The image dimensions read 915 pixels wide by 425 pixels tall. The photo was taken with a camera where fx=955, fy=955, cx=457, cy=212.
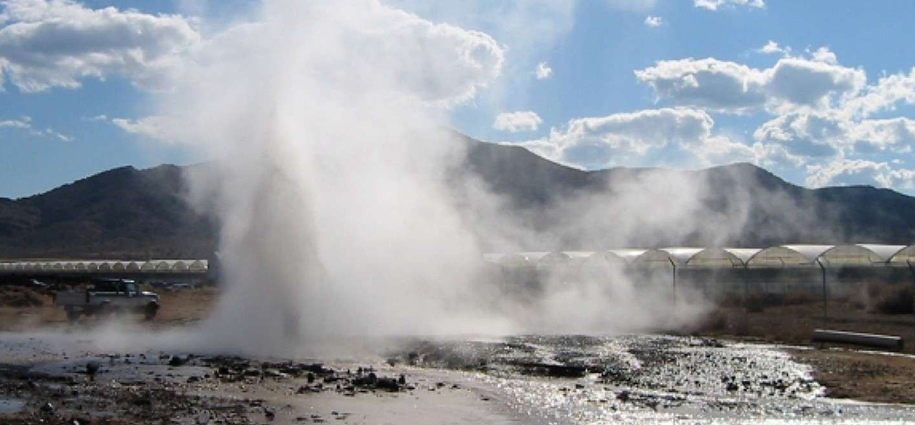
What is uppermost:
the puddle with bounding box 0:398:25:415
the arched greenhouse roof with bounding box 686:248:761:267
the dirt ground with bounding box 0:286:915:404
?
the arched greenhouse roof with bounding box 686:248:761:267

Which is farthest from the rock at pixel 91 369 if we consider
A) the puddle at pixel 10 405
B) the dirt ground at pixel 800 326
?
the dirt ground at pixel 800 326

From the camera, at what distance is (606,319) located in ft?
166

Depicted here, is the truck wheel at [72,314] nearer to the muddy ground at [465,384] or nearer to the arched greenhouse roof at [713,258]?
the muddy ground at [465,384]

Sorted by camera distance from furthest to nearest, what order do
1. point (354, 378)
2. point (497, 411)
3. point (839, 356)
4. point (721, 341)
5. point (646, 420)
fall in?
A: point (721, 341), point (839, 356), point (354, 378), point (497, 411), point (646, 420)

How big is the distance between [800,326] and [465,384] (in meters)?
24.4

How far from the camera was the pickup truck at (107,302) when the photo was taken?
165 feet

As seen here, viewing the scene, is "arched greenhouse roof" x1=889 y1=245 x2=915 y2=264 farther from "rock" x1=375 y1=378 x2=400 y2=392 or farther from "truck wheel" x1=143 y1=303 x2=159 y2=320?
"rock" x1=375 y1=378 x2=400 y2=392

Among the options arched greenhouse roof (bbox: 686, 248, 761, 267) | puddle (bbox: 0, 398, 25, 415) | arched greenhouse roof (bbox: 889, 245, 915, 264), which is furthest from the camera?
arched greenhouse roof (bbox: 686, 248, 761, 267)

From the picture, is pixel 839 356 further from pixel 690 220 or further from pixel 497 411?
pixel 690 220

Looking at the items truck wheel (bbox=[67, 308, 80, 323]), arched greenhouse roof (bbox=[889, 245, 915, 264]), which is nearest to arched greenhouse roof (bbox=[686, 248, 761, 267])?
arched greenhouse roof (bbox=[889, 245, 915, 264])

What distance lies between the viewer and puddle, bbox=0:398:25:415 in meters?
19.0

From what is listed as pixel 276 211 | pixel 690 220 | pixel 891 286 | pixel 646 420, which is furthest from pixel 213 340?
pixel 690 220

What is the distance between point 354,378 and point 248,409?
568 cm

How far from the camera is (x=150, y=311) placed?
5194 centimetres
